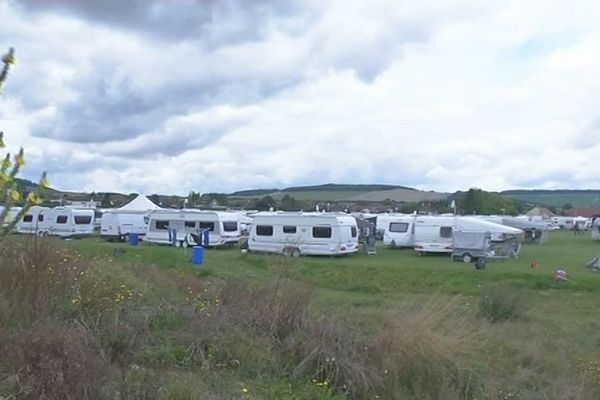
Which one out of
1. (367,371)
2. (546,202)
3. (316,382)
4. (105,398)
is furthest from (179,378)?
(546,202)

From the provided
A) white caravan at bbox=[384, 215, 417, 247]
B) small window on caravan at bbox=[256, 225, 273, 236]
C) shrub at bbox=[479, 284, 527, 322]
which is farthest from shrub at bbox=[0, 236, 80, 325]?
white caravan at bbox=[384, 215, 417, 247]

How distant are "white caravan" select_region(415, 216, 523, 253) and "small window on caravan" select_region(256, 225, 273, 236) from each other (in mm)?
8101

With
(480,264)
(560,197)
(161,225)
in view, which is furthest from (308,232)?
(560,197)

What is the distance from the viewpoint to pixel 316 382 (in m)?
7.02

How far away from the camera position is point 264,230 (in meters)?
36.8

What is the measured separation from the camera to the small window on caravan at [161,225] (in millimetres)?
40647

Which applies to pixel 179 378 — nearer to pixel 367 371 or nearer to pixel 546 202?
pixel 367 371

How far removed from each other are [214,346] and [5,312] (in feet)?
7.00

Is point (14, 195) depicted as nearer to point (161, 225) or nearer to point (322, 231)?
point (322, 231)

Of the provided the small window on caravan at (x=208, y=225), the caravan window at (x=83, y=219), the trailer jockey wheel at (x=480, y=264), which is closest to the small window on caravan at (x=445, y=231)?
the trailer jockey wheel at (x=480, y=264)

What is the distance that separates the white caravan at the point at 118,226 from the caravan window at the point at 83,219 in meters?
3.38

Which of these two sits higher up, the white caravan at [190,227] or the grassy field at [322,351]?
the white caravan at [190,227]

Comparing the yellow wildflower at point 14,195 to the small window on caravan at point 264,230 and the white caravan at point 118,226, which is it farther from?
the white caravan at point 118,226

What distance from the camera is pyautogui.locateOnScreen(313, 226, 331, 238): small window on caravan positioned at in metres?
34.8
